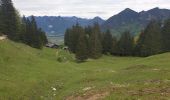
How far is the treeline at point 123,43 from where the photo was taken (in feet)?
392

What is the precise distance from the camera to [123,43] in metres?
141

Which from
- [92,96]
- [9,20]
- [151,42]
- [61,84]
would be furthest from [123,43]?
[92,96]

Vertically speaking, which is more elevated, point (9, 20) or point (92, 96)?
point (9, 20)

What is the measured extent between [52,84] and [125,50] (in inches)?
3707

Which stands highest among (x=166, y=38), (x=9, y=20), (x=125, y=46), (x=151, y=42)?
(x=9, y=20)

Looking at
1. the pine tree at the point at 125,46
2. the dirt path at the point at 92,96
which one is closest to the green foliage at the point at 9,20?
the pine tree at the point at 125,46

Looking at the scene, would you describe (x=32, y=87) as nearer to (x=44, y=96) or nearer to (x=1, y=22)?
(x=44, y=96)

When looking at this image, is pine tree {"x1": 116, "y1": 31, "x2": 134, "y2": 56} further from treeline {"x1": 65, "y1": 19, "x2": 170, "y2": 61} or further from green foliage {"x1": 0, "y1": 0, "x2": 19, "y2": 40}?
green foliage {"x1": 0, "y1": 0, "x2": 19, "y2": 40}

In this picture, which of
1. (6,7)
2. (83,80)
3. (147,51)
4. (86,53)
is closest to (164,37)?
(147,51)

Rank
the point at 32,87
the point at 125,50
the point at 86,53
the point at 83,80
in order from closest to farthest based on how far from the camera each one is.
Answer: the point at 32,87, the point at 83,80, the point at 86,53, the point at 125,50

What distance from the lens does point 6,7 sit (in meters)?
119

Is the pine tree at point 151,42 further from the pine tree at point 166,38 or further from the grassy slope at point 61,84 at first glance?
the grassy slope at point 61,84

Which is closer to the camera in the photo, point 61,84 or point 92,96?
point 92,96

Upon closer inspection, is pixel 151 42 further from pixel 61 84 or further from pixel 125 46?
pixel 61 84
